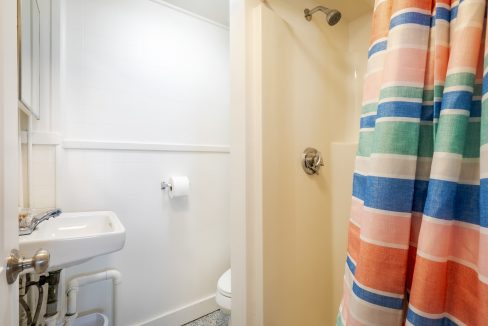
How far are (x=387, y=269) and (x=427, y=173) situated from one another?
0.73 feet

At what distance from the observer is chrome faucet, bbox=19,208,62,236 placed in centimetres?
107

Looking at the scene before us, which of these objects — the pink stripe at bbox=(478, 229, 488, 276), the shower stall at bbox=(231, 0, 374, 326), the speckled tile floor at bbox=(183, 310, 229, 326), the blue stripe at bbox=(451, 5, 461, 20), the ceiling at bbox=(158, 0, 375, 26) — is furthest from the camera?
the speckled tile floor at bbox=(183, 310, 229, 326)

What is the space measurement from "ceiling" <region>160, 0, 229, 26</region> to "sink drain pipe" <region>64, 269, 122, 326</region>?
1.93 meters

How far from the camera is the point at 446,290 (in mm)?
450

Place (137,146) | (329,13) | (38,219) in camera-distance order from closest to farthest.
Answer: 1. (329,13)
2. (38,219)
3. (137,146)

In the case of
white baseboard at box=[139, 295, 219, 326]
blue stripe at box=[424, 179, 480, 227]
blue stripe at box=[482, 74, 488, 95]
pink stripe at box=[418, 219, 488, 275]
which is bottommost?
white baseboard at box=[139, 295, 219, 326]

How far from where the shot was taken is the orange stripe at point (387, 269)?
1.57 ft

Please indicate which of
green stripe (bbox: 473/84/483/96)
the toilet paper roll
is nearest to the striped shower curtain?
green stripe (bbox: 473/84/483/96)

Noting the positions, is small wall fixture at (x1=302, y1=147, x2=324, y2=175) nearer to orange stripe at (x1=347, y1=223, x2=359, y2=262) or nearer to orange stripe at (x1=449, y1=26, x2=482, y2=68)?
orange stripe at (x1=347, y1=223, x2=359, y2=262)

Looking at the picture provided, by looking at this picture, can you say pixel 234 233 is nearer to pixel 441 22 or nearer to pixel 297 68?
pixel 297 68

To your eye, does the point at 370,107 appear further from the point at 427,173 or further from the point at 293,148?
the point at 293,148

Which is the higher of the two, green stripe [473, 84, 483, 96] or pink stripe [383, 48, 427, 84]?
pink stripe [383, 48, 427, 84]

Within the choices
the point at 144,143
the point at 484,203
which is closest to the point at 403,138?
the point at 484,203

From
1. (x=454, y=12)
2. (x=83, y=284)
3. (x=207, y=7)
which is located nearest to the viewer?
(x=454, y=12)
